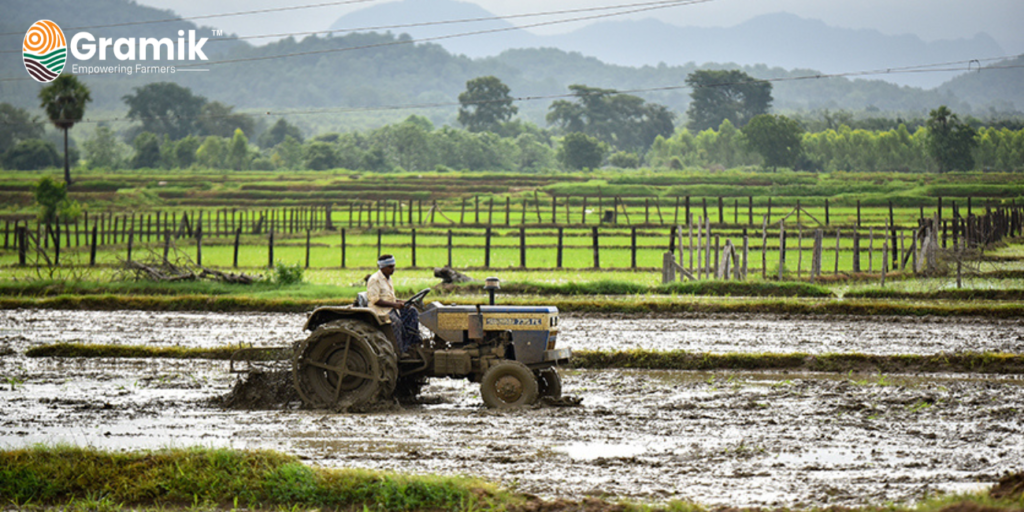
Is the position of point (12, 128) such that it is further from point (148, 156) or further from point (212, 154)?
point (212, 154)

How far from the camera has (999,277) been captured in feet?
85.3

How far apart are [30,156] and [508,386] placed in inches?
4848

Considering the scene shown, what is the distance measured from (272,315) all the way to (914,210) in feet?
160

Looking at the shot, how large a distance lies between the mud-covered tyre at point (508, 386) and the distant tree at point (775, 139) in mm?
105299

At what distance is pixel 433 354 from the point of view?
10.5 meters

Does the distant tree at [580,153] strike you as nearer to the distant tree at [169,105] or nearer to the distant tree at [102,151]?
the distant tree at [102,151]

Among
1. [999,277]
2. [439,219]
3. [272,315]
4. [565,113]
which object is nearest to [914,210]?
[439,219]

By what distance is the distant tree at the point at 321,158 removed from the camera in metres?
114

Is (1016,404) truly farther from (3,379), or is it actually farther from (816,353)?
(3,379)

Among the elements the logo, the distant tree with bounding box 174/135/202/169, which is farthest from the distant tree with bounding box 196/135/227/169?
the logo

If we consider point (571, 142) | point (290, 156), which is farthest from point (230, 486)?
point (290, 156)

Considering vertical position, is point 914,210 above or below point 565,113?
below

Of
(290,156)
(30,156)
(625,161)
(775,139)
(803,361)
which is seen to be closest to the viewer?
(803,361)

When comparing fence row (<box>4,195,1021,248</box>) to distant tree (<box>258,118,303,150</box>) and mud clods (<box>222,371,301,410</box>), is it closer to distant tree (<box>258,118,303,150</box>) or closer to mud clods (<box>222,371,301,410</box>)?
mud clods (<box>222,371,301,410</box>)
